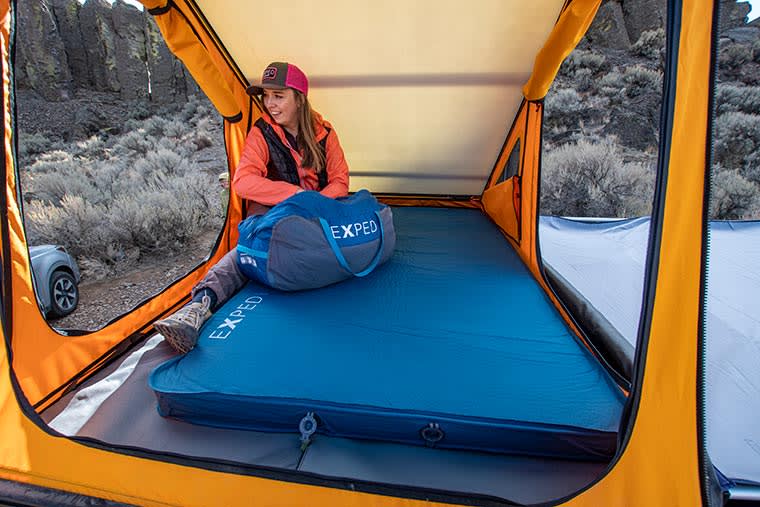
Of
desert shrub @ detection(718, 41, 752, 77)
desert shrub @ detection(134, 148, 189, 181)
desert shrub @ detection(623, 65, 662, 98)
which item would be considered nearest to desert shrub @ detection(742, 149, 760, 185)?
desert shrub @ detection(623, 65, 662, 98)

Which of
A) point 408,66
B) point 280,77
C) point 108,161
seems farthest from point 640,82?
point 108,161

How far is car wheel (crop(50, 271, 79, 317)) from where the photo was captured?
2.43m

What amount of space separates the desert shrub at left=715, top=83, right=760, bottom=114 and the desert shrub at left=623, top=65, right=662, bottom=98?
1.42 m

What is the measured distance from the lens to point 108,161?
784cm

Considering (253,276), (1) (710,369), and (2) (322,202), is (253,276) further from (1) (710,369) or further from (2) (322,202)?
(1) (710,369)

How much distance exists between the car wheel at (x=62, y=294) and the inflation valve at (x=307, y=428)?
212 centimetres

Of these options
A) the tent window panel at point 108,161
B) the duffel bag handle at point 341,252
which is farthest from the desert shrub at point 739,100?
the tent window panel at point 108,161

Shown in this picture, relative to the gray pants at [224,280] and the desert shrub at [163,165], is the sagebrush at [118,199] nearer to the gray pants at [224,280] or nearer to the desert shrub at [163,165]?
the desert shrub at [163,165]

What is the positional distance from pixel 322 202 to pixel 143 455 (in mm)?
1287

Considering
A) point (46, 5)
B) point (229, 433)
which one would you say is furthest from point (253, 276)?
point (46, 5)

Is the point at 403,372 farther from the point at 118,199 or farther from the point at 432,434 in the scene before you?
the point at 118,199

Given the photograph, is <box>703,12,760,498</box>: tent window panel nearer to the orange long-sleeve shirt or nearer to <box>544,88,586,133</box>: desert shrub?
the orange long-sleeve shirt

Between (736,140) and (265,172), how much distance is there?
7419 mm

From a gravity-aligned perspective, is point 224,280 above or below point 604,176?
below
